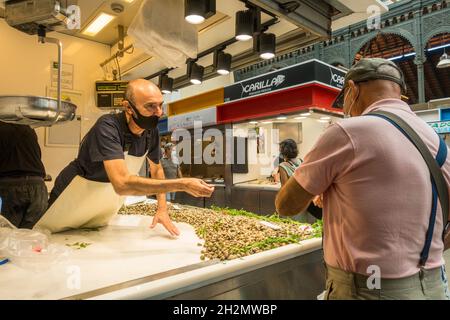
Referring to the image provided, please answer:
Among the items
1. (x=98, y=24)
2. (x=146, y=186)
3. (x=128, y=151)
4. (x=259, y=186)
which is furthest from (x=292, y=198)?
(x=259, y=186)

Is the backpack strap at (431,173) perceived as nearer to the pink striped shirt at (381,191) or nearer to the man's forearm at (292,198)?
the pink striped shirt at (381,191)

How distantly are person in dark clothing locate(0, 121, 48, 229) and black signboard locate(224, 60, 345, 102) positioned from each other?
3064 millimetres

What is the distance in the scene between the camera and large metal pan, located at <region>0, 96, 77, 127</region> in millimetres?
1470

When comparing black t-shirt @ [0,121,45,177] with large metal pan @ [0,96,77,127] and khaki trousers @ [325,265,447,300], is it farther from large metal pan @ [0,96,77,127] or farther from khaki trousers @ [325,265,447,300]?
khaki trousers @ [325,265,447,300]

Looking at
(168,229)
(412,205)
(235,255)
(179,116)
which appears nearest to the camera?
(412,205)

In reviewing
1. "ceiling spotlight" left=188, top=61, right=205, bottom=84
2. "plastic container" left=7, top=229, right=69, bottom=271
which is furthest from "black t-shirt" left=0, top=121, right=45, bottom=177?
"ceiling spotlight" left=188, top=61, right=205, bottom=84

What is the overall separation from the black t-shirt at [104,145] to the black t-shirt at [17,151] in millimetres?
1226

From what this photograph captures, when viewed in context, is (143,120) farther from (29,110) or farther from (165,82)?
(165,82)

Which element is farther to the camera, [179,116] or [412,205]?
[179,116]

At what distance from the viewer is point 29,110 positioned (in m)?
1.48
